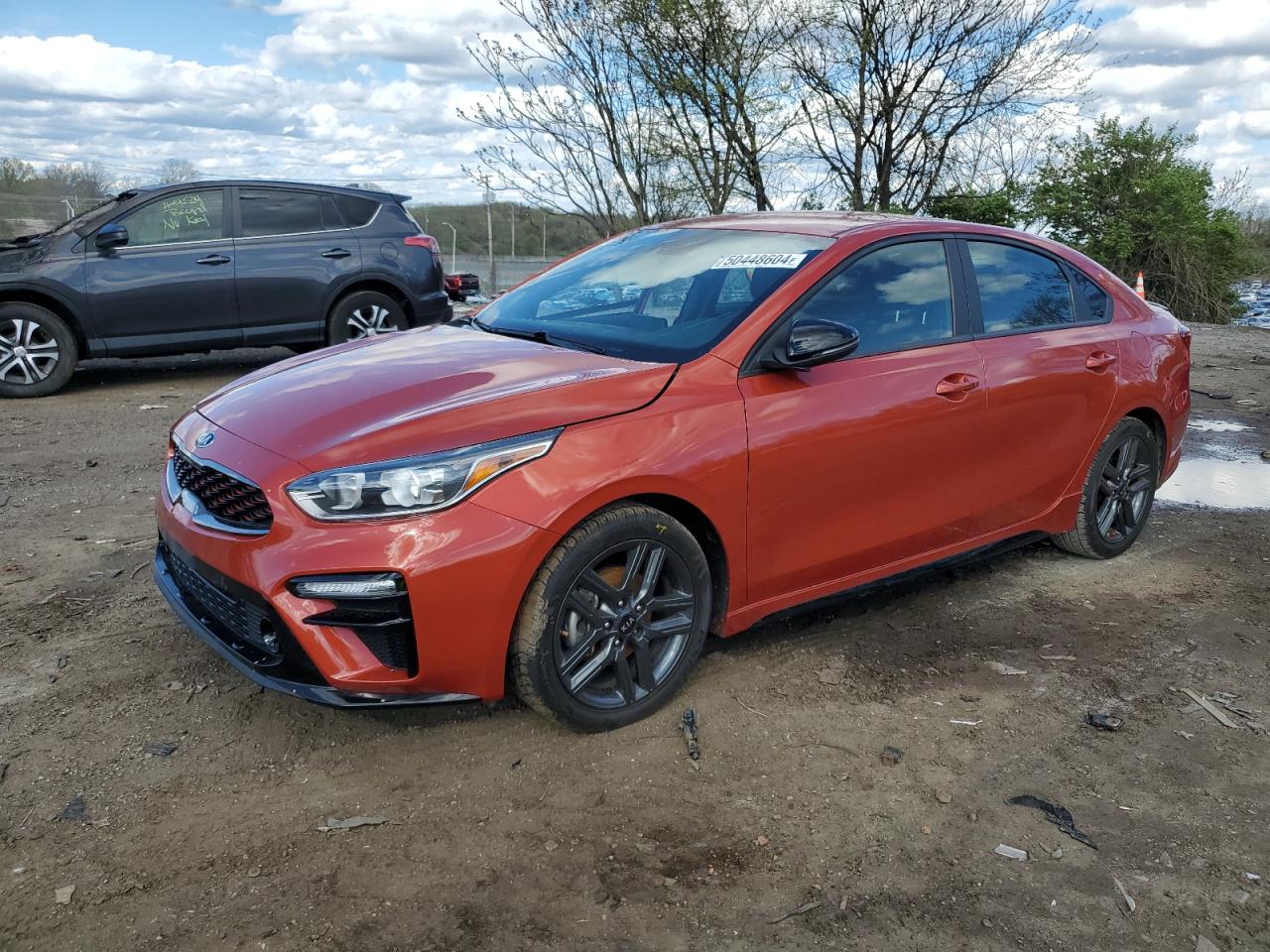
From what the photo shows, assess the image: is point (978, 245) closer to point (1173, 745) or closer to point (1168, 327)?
point (1168, 327)

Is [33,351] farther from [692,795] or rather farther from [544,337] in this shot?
[692,795]

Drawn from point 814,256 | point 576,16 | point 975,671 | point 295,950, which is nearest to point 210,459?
point 295,950

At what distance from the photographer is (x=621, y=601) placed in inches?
132

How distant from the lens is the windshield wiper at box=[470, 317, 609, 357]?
12.5 ft

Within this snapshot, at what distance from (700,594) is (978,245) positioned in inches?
83.2

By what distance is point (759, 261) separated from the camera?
4004mm

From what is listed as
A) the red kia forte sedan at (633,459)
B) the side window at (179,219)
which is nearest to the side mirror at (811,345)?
the red kia forte sedan at (633,459)

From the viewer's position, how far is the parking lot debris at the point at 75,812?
2953 mm

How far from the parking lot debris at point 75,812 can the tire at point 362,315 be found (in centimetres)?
707

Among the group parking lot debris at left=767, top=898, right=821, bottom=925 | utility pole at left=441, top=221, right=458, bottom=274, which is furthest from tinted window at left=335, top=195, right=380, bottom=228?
parking lot debris at left=767, top=898, right=821, bottom=925

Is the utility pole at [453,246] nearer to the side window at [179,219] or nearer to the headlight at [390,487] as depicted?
the side window at [179,219]

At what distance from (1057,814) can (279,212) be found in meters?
8.57

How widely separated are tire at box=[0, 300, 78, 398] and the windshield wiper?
602 cm

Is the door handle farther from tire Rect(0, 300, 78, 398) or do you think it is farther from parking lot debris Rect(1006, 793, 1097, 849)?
tire Rect(0, 300, 78, 398)
